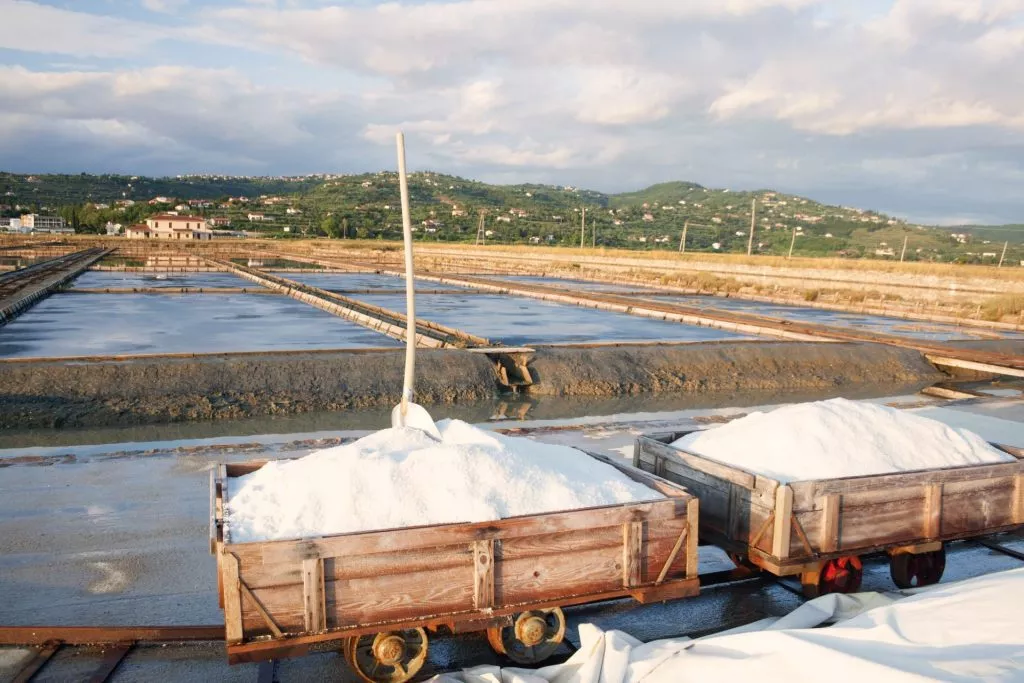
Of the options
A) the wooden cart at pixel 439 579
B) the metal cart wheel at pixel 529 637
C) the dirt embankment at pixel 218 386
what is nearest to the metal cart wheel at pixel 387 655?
the wooden cart at pixel 439 579

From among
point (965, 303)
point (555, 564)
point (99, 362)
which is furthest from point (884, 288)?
point (555, 564)

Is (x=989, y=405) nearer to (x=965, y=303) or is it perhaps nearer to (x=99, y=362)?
(x=99, y=362)

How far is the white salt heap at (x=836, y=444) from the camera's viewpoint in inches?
226

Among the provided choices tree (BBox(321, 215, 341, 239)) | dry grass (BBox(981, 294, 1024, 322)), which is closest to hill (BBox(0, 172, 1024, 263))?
tree (BBox(321, 215, 341, 239))

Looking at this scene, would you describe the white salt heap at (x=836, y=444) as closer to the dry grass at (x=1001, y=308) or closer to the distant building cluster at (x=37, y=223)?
the dry grass at (x=1001, y=308)

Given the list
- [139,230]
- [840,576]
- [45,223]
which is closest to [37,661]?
[840,576]

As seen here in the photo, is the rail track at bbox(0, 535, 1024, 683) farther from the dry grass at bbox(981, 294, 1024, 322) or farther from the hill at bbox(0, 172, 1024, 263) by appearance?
the hill at bbox(0, 172, 1024, 263)

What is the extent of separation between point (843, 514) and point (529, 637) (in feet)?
7.92

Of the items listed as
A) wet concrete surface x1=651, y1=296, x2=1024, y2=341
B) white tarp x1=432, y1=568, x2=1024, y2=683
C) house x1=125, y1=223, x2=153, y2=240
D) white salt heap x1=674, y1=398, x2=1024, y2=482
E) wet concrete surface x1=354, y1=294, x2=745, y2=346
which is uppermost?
house x1=125, y1=223, x2=153, y2=240

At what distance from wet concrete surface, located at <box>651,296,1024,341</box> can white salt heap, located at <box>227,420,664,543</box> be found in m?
22.6

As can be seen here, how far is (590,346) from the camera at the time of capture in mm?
17906

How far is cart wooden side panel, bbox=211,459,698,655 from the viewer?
4.14m

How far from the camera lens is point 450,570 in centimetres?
447

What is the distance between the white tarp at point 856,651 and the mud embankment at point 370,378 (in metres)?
9.87
